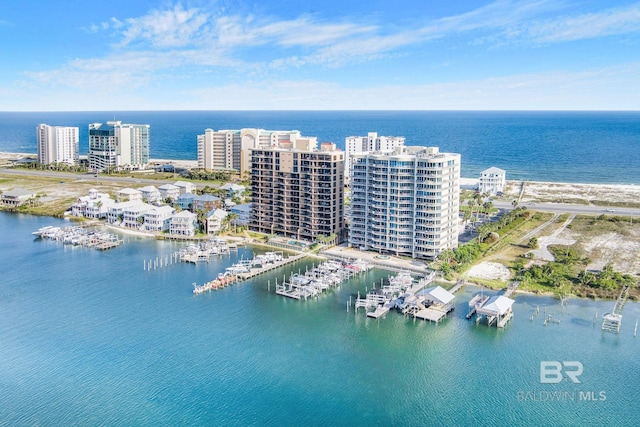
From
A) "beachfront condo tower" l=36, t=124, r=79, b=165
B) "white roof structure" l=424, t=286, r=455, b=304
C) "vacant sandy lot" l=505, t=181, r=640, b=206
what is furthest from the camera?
"beachfront condo tower" l=36, t=124, r=79, b=165

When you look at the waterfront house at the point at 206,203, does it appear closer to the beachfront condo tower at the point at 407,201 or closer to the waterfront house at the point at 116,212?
the waterfront house at the point at 116,212

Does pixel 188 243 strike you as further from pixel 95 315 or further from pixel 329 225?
pixel 95 315

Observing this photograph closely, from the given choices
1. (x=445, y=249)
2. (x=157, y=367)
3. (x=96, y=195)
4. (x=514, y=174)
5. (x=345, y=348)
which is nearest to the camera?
(x=157, y=367)

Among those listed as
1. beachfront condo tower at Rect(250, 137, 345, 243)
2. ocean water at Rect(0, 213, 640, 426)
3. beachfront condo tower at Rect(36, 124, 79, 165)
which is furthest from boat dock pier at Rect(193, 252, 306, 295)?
beachfront condo tower at Rect(36, 124, 79, 165)

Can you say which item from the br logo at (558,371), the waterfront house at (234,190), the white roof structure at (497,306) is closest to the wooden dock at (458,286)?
the white roof structure at (497,306)

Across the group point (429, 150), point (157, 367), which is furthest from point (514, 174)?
point (157, 367)

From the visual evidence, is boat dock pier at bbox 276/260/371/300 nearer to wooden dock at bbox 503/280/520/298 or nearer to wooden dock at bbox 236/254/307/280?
wooden dock at bbox 236/254/307/280
